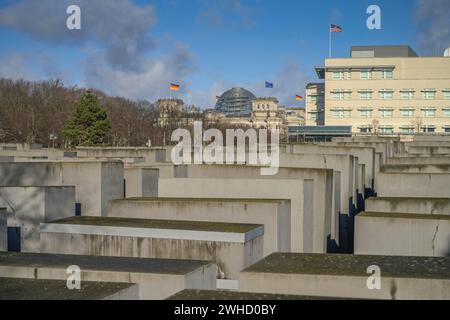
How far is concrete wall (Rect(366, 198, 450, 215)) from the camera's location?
1169 cm

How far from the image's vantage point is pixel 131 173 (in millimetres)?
14438

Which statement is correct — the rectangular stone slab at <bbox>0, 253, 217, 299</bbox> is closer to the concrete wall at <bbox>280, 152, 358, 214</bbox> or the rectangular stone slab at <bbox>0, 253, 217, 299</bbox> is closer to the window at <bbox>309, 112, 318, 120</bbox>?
the concrete wall at <bbox>280, 152, 358, 214</bbox>

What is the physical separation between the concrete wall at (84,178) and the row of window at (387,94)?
7206cm

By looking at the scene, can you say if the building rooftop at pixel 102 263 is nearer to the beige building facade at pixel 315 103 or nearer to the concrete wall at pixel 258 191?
the concrete wall at pixel 258 191

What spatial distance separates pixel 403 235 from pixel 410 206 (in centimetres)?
170

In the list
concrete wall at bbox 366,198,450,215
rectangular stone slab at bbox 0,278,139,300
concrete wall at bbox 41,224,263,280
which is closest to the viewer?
rectangular stone slab at bbox 0,278,139,300

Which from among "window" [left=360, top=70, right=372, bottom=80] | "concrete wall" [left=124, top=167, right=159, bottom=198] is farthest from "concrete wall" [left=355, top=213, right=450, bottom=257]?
"window" [left=360, top=70, right=372, bottom=80]

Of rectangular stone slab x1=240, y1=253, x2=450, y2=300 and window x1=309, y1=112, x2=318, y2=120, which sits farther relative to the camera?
window x1=309, y1=112, x2=318, y2=120

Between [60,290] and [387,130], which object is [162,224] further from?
[387,130]

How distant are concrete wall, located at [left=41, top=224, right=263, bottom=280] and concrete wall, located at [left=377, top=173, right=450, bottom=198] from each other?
6085 millimetres

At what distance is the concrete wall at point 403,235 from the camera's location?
10055mm

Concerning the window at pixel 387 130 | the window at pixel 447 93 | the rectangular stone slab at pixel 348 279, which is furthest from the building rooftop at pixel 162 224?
the window at pixel 447 93
